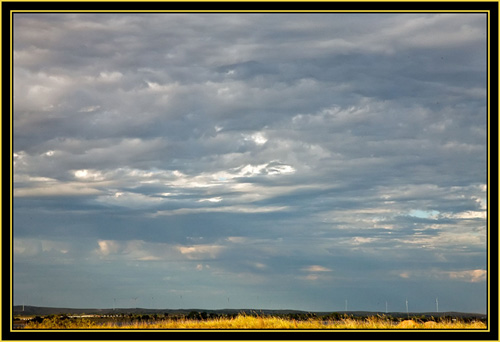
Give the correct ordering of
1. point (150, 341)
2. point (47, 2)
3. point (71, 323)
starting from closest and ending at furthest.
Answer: point (150, 341), point (47, 2), point (71, 323)

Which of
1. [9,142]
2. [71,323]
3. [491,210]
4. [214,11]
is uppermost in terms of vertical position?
[214,11]

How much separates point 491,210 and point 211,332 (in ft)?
60.6

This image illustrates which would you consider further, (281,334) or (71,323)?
(71,323)

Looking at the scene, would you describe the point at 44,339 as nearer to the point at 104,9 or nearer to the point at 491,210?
the point at 104,9

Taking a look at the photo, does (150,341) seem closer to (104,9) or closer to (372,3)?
(104,9)

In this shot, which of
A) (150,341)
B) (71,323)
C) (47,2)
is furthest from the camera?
(71,323)

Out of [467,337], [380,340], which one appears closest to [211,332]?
[380,340]

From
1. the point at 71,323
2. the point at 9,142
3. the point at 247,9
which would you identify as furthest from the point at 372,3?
the point at 71,323

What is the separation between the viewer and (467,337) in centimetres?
3631

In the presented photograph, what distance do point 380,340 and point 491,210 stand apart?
34.3 ft

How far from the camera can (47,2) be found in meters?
37.6

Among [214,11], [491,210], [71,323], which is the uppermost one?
[214,11]

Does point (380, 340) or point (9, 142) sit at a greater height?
point (9, 142)

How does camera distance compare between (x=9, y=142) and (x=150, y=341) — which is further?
(x=9, y=142)
